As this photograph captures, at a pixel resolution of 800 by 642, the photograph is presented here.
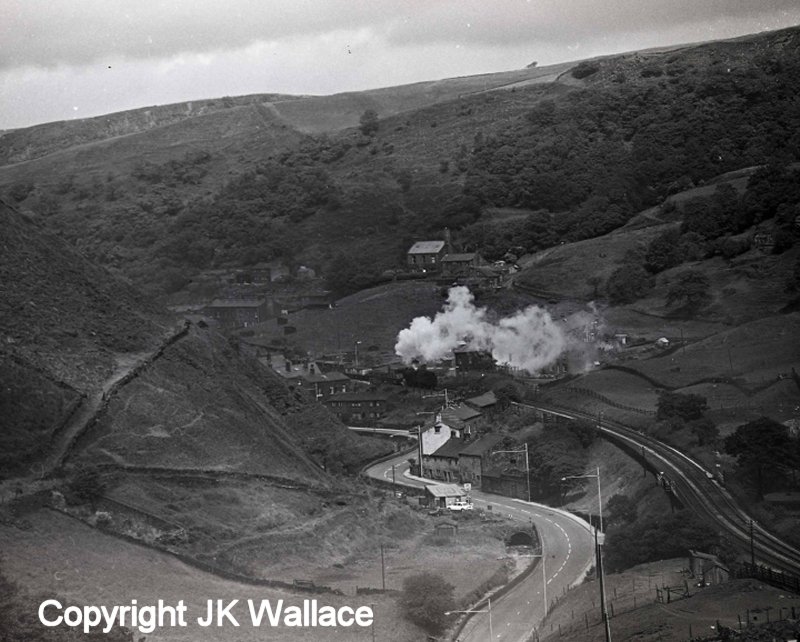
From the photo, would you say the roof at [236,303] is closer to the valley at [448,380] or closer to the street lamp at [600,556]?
the valley at [448,380]

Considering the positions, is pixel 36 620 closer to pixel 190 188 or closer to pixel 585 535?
pixel 585 535

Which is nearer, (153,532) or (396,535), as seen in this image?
(153,532)

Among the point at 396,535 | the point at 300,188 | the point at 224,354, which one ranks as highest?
the point at 300,188

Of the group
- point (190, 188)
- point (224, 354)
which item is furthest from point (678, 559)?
point (190, 188)

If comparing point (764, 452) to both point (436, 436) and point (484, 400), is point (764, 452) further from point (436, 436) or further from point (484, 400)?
point (484, 400)

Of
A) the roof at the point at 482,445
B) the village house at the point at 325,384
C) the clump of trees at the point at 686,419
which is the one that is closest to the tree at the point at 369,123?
the village house at the point at 325,384

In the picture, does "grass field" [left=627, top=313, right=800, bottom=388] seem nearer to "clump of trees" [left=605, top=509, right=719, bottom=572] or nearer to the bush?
"clump of trees" [left=605, top=509, right=719, bottom=572]
